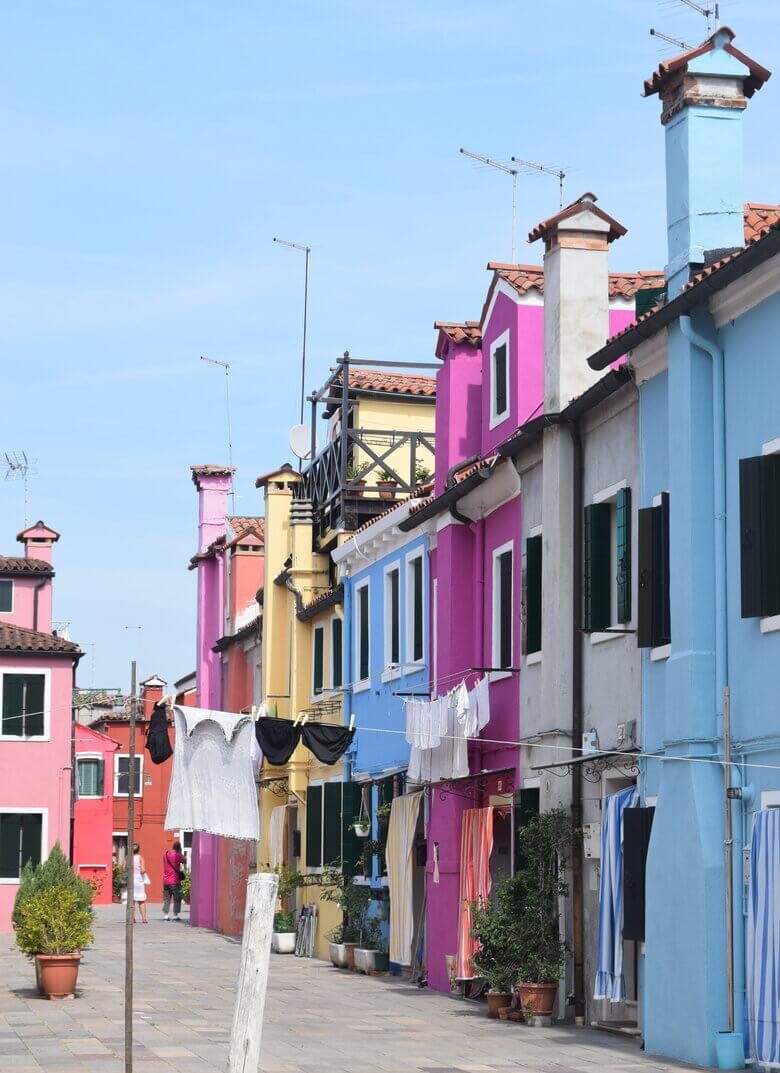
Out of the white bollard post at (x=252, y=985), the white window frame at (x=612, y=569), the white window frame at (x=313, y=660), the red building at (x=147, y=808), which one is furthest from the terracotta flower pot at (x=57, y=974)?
the red building at (x=147, y=808)

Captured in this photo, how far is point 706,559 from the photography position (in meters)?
15.3

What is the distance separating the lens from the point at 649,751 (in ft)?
53.8

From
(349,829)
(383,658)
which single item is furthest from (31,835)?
(383,658)

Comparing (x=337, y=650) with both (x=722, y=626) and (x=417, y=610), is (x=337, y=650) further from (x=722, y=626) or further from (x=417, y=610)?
(x=722, y=626)

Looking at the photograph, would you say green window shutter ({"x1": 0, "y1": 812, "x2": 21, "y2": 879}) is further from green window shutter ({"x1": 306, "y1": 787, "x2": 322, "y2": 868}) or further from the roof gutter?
the roof gutter

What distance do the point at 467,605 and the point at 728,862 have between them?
864cm

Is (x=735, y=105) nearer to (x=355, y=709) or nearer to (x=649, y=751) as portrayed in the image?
(x=649, y=751)

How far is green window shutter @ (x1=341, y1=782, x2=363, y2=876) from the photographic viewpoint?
28594mm

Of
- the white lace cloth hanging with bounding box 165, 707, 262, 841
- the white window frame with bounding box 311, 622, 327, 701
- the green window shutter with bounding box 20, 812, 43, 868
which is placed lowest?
the green window shutter with bounding box 20, 812, 43, 868

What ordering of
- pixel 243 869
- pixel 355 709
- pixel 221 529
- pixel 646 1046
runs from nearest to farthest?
pixel 646 1046
pixel 355 709
pixel 243 869
pixel 221 529

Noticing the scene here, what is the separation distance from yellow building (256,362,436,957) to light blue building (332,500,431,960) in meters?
0.65

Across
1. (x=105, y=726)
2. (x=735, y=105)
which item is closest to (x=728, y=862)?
(x=735, y=105)

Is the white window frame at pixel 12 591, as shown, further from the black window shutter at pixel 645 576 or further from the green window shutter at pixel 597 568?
→ the black window shutter at pixel 645 576

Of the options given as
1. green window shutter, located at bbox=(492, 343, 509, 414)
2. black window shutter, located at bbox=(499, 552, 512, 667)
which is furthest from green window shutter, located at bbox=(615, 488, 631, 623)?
green window shutter, located at bbox=(492, 343, 509, 414)
